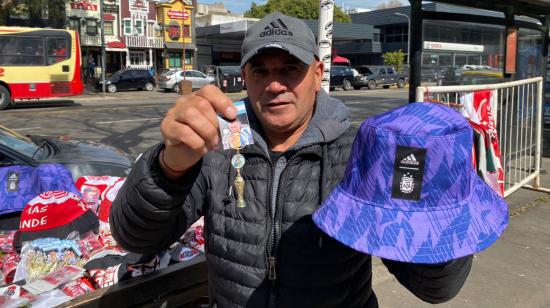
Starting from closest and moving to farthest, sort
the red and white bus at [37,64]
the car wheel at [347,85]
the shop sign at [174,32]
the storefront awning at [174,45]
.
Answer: the red and white bus at [37,64], the car wheel at [347,85], the storefront awning at [174,45], the shop sign at [174,32]

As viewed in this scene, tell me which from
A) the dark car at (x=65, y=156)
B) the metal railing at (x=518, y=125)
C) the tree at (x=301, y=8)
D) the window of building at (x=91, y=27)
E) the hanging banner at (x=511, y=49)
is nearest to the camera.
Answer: the dark car at (x=65, y=156)

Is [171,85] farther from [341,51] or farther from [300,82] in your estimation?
[341,51]

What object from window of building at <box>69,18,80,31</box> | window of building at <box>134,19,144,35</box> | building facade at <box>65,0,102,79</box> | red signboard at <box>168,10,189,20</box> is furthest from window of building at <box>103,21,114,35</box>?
red signboard at <box>168,10,189,20</box>

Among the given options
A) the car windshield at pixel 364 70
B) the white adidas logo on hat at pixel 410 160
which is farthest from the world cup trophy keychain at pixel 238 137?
the car windshield at pixel 364 70

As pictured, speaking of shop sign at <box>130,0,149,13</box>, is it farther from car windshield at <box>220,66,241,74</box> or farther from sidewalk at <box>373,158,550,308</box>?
sidewalk at <box>373,158,550,308</box>

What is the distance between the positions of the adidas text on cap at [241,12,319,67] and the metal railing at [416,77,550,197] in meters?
2.90

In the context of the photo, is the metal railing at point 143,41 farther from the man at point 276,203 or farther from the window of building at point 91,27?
the man at point 276,203

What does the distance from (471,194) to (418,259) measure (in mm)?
260

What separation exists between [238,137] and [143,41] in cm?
4060

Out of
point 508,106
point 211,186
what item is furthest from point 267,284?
point 508,106

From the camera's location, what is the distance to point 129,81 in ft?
95.9

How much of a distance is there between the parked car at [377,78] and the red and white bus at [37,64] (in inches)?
755

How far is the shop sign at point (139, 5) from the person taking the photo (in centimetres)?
3869

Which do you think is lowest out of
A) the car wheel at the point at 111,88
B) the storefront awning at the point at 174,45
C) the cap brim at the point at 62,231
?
the cap brim at the point at 62,231
